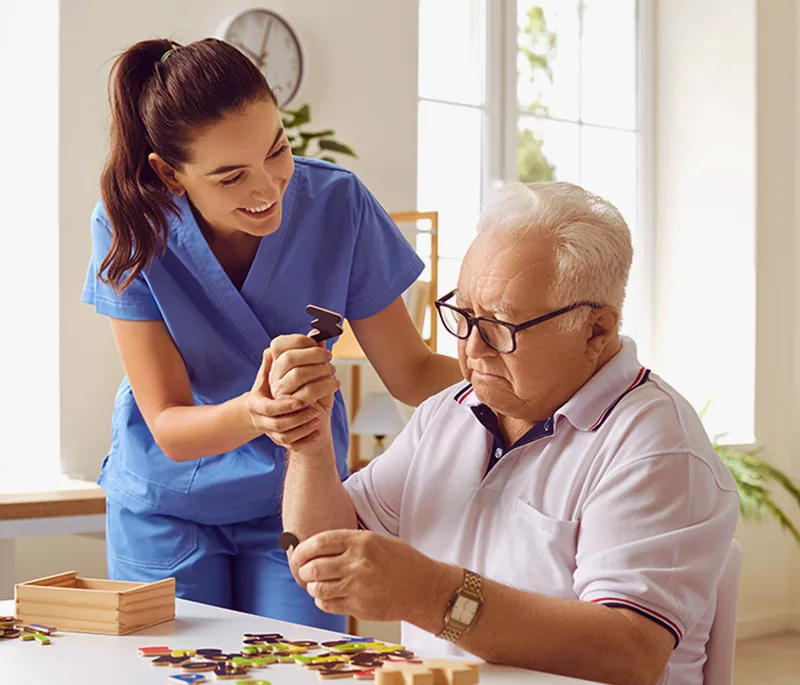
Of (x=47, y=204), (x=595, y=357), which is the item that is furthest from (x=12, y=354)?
(x=595, y=357)

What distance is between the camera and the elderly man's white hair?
1.45 m

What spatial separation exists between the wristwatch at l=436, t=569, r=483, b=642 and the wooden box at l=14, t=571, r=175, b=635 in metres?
0.40

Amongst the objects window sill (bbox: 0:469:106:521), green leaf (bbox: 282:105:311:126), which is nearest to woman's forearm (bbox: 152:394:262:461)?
window sill (bbox: 0:469:106:521)

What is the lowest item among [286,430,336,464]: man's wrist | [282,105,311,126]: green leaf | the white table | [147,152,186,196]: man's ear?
the white table

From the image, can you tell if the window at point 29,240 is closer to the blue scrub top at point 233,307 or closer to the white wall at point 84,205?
the white wall at point 84,205

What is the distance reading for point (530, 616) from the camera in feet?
4.10

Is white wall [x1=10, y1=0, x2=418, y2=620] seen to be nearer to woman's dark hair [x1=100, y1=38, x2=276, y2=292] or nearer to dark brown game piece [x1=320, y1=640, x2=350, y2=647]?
woman's dark hair [x1=100, y1=38, x2=276, y2=292]

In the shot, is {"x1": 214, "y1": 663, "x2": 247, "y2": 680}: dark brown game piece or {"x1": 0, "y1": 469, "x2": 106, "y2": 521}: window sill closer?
{"x1": 214, "y1": 663, "x2": 247, "y2": 680}: dark brown game piece

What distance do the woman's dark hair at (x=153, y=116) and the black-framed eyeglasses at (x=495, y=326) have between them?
1.53 ft

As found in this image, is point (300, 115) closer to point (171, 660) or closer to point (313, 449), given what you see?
point (313, 449)

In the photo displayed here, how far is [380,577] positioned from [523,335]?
0.40m

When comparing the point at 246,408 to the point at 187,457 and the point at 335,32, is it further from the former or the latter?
the point at 335,32

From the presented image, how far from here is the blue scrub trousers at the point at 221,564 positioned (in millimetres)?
1759

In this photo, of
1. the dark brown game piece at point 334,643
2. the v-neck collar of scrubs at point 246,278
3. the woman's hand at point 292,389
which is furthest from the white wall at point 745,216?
the dark brown game piece at point 334,643
